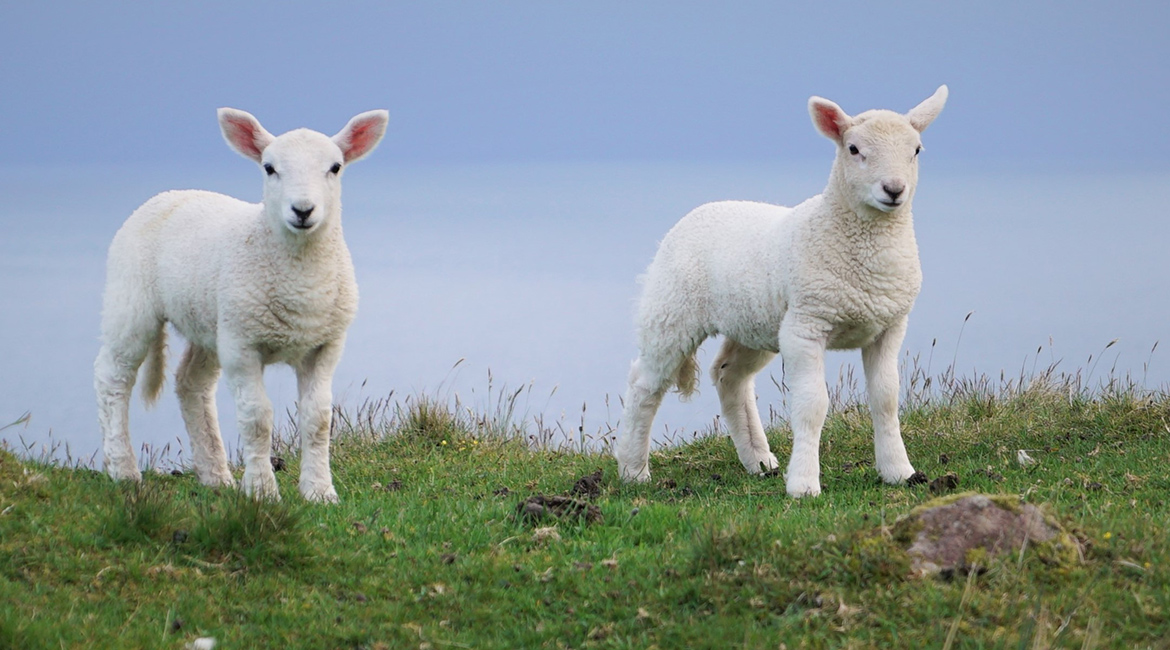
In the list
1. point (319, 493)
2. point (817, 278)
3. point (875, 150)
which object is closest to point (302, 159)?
point (319, 493)

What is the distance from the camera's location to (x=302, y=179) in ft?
26.3

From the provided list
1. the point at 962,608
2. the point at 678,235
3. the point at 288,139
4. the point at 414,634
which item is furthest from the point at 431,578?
the point at 678,235

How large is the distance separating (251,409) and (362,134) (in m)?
2.06

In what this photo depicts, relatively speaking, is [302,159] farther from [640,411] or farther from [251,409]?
[640,411]

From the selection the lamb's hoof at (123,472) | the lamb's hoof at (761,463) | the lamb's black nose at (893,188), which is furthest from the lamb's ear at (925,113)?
the lamb's hoof at (123,472)

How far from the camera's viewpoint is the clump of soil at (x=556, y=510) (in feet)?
24.3

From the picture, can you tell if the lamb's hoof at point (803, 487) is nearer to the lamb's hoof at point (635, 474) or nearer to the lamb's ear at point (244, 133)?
the lamb's hoof at point (635, 474)

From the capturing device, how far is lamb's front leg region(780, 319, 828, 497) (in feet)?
27.8

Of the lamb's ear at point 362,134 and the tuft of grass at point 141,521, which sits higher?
the lamb's ear at point 362,134

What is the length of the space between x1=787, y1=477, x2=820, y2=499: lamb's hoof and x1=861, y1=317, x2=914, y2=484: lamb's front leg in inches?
25.4

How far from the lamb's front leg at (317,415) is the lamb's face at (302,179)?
949mm

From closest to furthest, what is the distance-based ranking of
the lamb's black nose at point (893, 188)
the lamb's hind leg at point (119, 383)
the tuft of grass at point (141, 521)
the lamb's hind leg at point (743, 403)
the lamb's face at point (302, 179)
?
the tuft of grass at point (141, 521) → the lamb's face at point (302, 179) → the lamb's black nose at point (893, 188) → the lamb's hind leg at point (119, 383) → the lamb's hind leg at point (743, 403)

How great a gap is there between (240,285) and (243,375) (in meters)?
0.63

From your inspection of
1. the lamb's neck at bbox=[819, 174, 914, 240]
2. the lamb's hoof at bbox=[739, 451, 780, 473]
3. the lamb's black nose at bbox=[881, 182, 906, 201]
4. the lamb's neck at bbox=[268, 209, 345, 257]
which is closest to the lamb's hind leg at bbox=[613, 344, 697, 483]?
the lamb's hoof at bbox=[739, 451, 780, 473]
